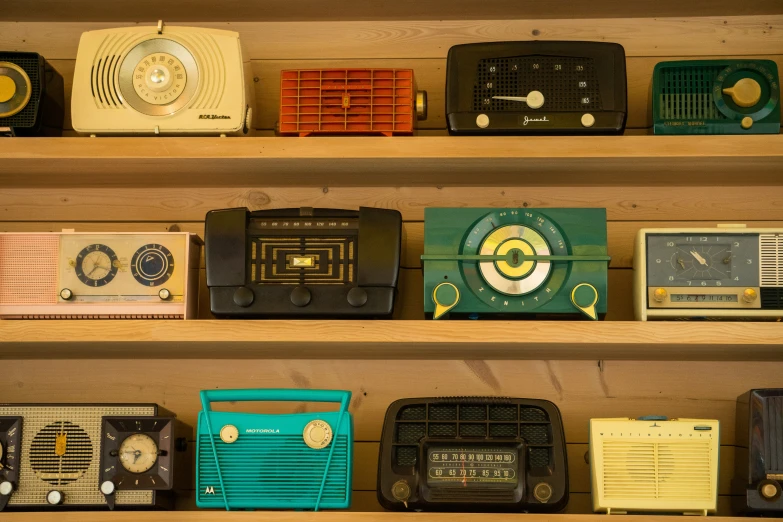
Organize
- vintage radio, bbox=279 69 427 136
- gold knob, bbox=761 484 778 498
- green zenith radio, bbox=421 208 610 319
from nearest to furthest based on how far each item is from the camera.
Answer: gold knob, bbox=761 484 778 498 → green zenith radio, bbox=421 208 610 319 → vintage radio, bbox=279 69 427 136

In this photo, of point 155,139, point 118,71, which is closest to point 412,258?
point 155,139

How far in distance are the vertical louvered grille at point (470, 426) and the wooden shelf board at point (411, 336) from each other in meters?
0.13

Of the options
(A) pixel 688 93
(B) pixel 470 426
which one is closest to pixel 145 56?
(B) pixel 470 426

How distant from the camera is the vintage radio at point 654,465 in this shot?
1.79 meters

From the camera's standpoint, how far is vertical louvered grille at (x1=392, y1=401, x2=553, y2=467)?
183 cm

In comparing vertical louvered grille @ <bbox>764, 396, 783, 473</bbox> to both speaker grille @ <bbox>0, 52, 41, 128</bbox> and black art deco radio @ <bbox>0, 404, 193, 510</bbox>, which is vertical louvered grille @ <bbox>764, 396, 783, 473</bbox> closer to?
black art deco radio @ <bbox>0, 404, 193, 510</bbox>

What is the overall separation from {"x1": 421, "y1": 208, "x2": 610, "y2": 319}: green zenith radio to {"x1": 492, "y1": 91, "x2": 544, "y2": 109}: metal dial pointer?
233 mm

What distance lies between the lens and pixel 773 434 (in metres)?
1.82

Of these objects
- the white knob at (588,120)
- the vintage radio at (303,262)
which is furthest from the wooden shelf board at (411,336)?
the white knob at (588,120)

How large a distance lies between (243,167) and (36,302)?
0.54 meters

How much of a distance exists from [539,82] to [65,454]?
1.29m

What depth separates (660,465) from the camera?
1.81 metres

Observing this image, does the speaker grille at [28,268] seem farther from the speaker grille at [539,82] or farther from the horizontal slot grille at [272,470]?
the speaker grille at [539,82]

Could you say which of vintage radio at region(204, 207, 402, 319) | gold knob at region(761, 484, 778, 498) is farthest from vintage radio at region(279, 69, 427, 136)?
gold knob at region(761, 484, 778, 498)
